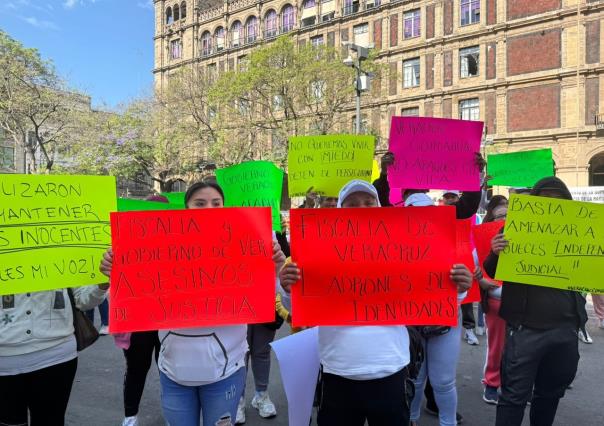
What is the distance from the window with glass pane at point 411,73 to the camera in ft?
111

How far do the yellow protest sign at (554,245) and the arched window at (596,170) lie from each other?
99.5ft

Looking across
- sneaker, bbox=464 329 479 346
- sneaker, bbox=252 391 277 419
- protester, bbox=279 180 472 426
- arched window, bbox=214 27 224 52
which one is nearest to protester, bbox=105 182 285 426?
protester, bbox=279 180 472 426

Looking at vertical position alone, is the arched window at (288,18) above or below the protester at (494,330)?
above

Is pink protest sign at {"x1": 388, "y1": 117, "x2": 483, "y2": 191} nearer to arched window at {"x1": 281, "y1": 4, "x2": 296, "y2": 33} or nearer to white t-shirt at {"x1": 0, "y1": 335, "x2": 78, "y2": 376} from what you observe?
white t-shirt at {"x1": 0, "y1": 335, "x2": 78, "y2": 376}

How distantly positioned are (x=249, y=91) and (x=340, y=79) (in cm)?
540

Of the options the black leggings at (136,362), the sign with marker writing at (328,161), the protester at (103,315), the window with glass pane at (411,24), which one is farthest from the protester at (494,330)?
the window with glass pane at (411,24)

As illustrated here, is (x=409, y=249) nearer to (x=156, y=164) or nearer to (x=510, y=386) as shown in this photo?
(x=510, y=386)

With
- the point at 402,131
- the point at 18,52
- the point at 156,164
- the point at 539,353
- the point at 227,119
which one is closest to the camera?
the point at 539,353

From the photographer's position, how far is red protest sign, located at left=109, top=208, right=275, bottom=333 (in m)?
2.08

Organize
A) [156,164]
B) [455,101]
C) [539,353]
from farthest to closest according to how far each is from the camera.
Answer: [455,101] → [156,164] → [539,353]

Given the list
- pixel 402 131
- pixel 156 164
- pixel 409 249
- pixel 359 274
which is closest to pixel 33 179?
pixel 359 274

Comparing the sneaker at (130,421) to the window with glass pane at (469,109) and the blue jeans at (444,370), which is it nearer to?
the blue jeans at (444,370)

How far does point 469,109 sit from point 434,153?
30.8 meters

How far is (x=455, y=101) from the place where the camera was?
32.0 m
